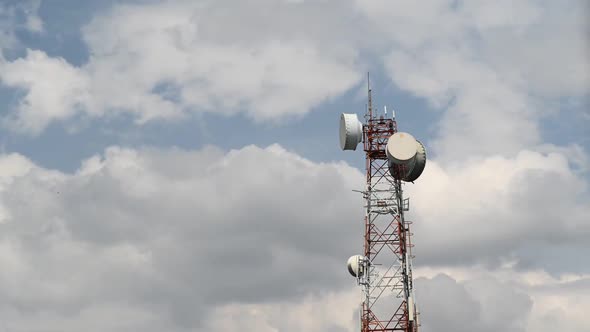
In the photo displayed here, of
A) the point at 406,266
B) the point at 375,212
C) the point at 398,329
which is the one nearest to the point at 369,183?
the point at 375,212

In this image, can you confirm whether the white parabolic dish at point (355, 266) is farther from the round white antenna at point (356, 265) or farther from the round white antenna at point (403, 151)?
the round white antenna at point (403, 151)

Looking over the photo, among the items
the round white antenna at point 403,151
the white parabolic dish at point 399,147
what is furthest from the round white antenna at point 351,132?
the white parabolic dish at point 399,147

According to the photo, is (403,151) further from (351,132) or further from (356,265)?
(356,265)

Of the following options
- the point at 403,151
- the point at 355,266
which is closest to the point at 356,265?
the point at 355,266

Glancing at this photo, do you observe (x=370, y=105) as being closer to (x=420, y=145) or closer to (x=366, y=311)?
(x=420, y=145)

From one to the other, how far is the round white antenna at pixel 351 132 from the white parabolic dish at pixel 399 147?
5854 millimetres

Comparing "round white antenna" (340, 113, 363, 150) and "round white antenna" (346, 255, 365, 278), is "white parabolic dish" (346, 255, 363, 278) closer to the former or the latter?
"round white antenna" (346, 255, 365, 278)

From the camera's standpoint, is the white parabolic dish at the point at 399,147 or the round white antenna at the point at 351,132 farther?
the round white antenna at the point at 351,132

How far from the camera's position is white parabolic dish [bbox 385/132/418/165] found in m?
99.3

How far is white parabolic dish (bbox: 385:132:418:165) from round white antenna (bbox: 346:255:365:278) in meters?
12.4

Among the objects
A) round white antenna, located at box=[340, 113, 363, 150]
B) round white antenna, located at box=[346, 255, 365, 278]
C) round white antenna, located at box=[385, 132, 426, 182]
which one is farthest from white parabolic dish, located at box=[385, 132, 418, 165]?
round white antenna, located at box=[346, 255, 365, 278]

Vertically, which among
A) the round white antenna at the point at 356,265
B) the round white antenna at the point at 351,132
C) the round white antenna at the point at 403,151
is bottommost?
the round white antenna at the point at 356,265

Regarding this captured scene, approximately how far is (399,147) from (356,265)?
14879mm

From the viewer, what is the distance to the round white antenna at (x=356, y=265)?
4016 inches
